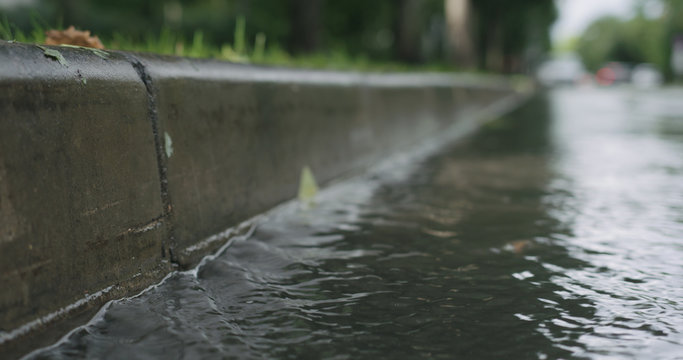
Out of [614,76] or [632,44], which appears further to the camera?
[632,44]

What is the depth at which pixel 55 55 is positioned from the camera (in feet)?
7.40

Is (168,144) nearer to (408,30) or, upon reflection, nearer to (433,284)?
(433,284)

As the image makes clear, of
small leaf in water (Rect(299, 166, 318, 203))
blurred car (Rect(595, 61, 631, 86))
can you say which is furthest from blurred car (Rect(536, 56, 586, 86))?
small leaf in water (Rect(299, 166, 318, 203))

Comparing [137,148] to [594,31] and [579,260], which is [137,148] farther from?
[594,31]

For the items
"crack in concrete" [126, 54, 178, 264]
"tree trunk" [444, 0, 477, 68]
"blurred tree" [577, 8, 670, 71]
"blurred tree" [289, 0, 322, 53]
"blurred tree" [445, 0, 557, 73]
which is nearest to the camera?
"crack in concrete" [126, 54, 178, 264]

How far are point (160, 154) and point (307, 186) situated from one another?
71.6 inches

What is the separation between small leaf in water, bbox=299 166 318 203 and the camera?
14.5 feet

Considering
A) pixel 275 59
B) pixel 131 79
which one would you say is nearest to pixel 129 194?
pixel 131 79

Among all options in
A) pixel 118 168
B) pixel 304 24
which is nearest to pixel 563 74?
pixel 304 24

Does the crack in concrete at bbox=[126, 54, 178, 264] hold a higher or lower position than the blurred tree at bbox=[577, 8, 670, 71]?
lower

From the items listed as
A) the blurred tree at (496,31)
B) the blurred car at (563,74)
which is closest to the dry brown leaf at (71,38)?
the blurred tree at (496,31)

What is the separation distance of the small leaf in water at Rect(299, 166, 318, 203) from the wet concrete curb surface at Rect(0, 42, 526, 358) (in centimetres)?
12

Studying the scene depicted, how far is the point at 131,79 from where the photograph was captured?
8.66ft

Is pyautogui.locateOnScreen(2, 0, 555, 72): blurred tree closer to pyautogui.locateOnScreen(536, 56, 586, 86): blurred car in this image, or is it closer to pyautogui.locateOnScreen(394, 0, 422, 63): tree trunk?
pyautogui.locateOnScreen(394, 0, 422, 63): tree trunk
